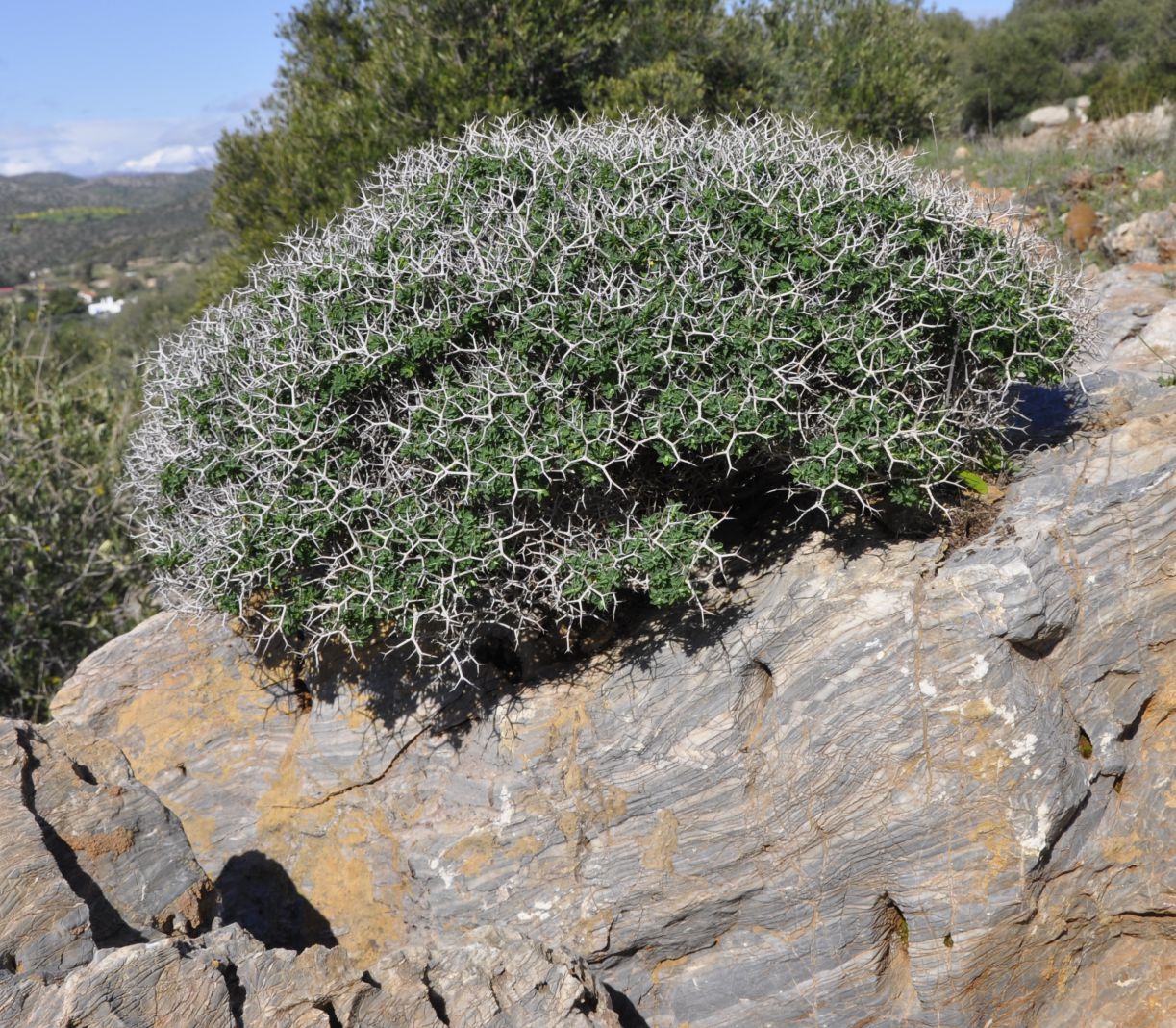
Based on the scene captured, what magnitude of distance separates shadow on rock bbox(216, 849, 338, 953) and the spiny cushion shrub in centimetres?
158

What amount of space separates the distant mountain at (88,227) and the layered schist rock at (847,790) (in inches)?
1131

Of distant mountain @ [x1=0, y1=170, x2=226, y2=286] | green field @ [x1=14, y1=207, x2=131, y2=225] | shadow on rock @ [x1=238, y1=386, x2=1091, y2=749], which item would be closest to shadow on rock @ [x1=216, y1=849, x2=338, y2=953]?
shadow on rock @ [x1=238, y1=386, x2=1091, y2=749]

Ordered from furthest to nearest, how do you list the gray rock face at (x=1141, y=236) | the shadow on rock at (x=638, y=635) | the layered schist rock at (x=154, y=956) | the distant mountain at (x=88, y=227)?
the distant mountain at (x=88, y=227) → the gray rock face at (x=1141, y=236) → the shadow on rock at (x=638, y=635) → the layered schist rock at (x=154, y=956)

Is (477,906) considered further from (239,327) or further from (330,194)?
(330,194)

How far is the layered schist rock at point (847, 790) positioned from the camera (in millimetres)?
4102

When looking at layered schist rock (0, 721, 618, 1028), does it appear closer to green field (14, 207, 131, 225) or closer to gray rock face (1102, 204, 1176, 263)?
gray rock face (1102, 204, 1176, 263)

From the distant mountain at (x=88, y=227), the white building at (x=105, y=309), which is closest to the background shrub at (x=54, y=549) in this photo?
the white building at (x=105, y=309)

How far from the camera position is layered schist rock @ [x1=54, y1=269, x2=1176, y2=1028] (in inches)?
161

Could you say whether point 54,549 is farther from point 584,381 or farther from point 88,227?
point 88,227

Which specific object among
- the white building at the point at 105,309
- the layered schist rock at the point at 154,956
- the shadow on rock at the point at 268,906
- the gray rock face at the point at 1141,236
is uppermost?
the gray rock face at the point at 1141,236

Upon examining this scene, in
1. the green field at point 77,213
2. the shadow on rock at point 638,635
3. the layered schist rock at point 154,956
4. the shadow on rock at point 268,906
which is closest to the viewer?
the layered schist rock at point 154,956

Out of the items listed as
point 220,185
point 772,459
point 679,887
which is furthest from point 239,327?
point 220,185

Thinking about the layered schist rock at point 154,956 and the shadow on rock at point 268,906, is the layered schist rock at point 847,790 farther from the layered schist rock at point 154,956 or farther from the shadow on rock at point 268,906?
the layered schist rock at point 154,956

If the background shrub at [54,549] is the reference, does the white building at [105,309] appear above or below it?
above
